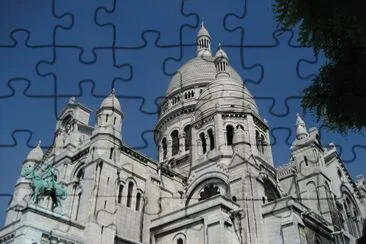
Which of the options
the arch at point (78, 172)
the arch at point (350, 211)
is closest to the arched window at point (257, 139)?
the arch at point (350, 211)

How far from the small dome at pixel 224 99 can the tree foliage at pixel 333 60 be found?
92.5 ft

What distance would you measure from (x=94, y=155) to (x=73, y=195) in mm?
3742

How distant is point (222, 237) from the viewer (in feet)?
86.4

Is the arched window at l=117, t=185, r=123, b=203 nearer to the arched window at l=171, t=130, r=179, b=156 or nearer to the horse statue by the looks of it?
the horse statue

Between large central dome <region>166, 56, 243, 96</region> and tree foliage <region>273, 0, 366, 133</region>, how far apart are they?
41164mm

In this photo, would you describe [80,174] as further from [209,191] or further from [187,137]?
[187,137]

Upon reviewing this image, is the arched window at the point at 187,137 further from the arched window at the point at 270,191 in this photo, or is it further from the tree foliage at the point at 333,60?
the tree foliage at the point at 333,60

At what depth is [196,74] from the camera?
2089 inches

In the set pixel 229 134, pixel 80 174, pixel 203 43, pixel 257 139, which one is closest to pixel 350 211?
pixel 257 139

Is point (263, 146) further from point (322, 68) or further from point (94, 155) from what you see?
point (322, 68)

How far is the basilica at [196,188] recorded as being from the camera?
2725 centimetres

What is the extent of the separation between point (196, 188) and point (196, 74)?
70.9 ft

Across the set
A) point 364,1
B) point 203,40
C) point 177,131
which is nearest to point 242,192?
point 177,131

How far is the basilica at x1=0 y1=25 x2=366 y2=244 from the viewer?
2725 cm
